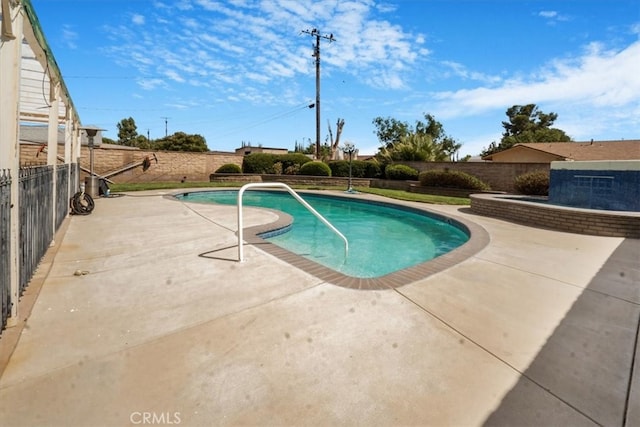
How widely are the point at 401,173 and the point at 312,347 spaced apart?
61.3ft

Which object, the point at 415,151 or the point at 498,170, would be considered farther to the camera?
the point at 415,151

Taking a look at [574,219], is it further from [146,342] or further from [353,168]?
[353,168]

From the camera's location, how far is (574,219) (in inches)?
291

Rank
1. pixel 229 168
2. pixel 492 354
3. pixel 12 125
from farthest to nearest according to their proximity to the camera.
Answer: pixel 229 168 → pixel 12 125 → pixel 492 354

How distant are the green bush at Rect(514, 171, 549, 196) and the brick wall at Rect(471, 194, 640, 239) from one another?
499 centimetres

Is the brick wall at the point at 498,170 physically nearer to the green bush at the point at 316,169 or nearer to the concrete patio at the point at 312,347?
the green bush at the point at 316,169

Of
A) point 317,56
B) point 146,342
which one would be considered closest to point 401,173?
point 317,56

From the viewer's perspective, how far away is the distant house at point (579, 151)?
2233 centimetres

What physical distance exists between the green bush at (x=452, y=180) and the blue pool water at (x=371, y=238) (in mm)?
5458

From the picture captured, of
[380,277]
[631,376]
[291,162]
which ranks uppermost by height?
[291,162]

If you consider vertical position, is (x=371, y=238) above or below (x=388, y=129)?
below

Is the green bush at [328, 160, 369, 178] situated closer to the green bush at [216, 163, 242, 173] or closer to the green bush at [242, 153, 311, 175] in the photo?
the green bush at [242, 153, 311, 175]

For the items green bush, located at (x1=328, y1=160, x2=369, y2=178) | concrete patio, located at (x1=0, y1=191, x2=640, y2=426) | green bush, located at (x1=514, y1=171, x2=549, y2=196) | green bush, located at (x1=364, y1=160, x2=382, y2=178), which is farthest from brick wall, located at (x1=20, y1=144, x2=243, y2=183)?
green bush, located at (x1=514, y1=171, x2=549, y2=196)

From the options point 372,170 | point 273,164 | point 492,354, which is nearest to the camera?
point 492,354
